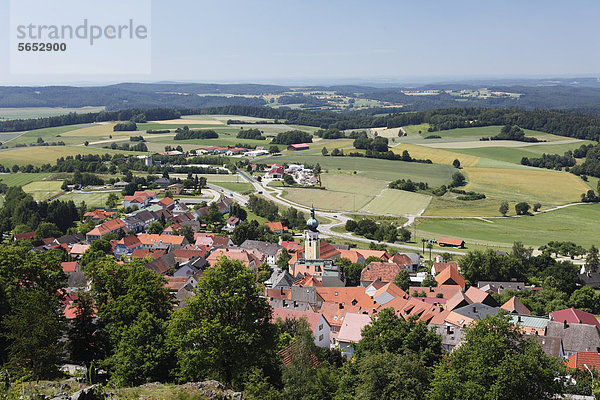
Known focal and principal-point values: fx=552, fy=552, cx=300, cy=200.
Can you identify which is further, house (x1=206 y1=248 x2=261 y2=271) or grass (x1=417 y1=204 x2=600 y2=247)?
grass (x1=417 y1=204 x2=600 y2=247)

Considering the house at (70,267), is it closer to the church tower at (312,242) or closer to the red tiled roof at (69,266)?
the red tiled roof at (69,266)

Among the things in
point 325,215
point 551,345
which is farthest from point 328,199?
point 551,345

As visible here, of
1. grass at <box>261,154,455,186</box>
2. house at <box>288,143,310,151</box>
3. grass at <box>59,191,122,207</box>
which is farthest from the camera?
house at <box>288,143,310,151</box>

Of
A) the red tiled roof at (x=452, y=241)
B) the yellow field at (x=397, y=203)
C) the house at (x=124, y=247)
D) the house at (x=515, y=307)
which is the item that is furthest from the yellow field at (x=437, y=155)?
the house at (x=515, y=307)

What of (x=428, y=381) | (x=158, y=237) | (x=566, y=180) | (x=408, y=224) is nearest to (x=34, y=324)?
(x=428, y=381)

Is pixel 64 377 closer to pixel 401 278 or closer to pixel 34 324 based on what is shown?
pixel 34 324

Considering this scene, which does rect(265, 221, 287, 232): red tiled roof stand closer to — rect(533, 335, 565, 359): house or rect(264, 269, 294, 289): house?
rect(264, 269, 294, 289): house

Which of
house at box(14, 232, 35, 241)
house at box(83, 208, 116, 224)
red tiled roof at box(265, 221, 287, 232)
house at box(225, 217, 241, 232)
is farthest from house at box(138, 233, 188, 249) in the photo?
house at box(83, 208, 116, 224)

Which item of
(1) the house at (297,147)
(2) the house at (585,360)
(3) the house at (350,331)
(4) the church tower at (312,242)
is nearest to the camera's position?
(2) the house at (585,360)
